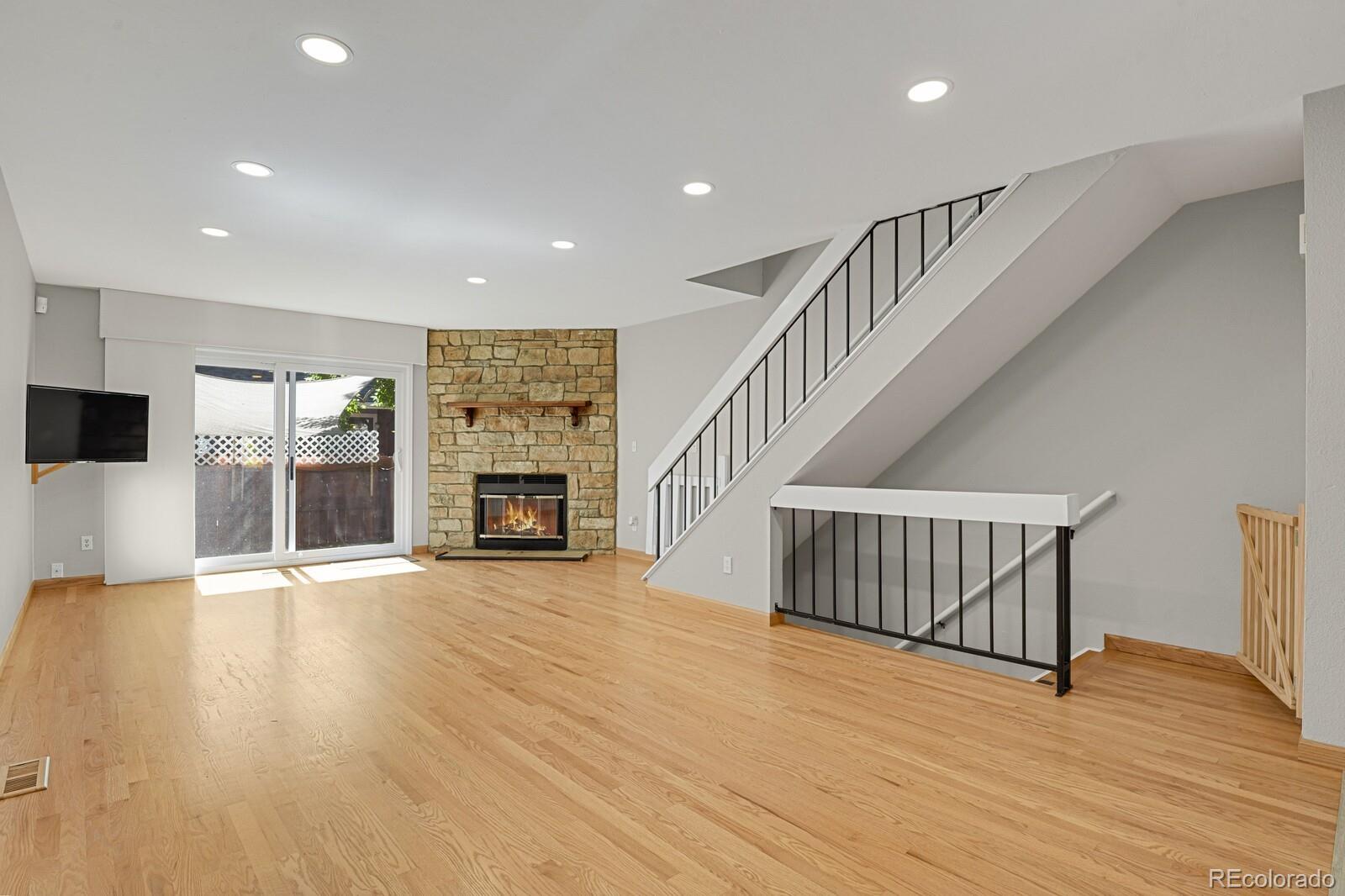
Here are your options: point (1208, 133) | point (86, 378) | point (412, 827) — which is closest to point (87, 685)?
point (412, 827)

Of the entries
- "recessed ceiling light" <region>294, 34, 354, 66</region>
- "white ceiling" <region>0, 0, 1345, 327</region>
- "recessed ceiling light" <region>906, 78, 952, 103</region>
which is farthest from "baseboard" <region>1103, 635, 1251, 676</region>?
"recessed ceiling light" <region>294, 34, 354, 66</region>

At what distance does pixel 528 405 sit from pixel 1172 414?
5.72 meters

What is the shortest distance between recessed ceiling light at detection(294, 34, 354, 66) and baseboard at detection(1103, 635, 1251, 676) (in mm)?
4756

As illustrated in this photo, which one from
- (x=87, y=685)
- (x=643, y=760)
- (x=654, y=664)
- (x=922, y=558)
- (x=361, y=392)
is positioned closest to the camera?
→ (x=643, y=760)

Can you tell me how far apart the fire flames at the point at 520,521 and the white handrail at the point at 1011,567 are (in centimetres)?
417

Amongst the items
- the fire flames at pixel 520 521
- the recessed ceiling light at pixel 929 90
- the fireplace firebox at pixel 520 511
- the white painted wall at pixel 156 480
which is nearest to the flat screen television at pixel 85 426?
the white painted wall at pixel 156 480

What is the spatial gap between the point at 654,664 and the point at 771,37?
296 centimetres

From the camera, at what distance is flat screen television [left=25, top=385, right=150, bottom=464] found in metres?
4.53

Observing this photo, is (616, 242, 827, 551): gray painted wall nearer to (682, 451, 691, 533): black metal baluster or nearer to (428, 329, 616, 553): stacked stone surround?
(428, 329, 616, 553): stacked stone surround

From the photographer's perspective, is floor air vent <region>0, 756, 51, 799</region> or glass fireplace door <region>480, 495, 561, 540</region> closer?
floor air vent <region>0, 756, 51, 799</region>

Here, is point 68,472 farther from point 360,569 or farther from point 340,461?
point 360,569

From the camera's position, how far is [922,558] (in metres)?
4.98

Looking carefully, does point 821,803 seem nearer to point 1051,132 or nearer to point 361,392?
point 1051,132

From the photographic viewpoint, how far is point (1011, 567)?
441 cm
